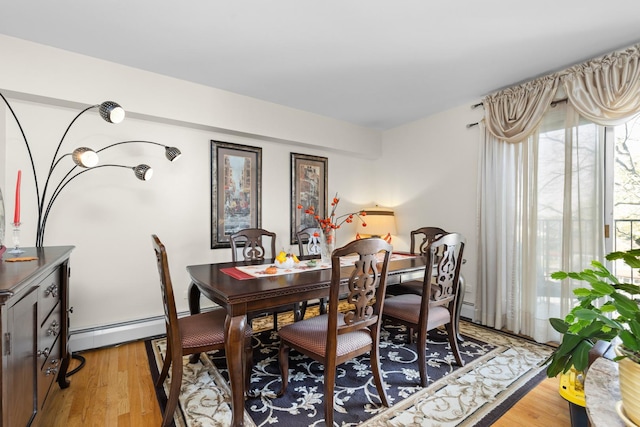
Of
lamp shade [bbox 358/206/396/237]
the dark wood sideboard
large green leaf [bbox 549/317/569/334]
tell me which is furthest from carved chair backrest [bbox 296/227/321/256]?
large green leaf [bbox 549/317/569/334]

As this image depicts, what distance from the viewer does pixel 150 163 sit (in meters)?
2.89

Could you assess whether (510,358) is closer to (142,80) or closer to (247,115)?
(247,115)

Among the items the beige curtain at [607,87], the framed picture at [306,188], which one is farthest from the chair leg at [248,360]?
the beige curtain at [607,87]

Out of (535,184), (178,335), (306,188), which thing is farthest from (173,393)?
(535,184)

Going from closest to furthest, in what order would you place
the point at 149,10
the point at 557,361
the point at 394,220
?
the point at 557,361 → the point at 149,10 → the point at 394,220

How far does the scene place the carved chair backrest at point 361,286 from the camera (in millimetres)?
1629

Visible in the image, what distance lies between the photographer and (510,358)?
7.88ft

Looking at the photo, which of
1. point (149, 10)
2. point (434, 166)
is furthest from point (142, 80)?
point (434, 166)

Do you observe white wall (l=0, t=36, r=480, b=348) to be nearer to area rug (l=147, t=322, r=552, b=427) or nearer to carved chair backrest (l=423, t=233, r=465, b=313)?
area rug (l=147, t=322, r=552, b=427)

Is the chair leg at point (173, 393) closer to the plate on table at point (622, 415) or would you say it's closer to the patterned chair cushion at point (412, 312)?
the patterned chair cushion at point (412, 312)

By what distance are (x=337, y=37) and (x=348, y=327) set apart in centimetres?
204

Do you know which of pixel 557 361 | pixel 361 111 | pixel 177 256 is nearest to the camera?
pixel 557 361

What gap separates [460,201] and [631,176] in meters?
1.41

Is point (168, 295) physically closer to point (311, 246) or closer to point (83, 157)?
point (83, 157)
